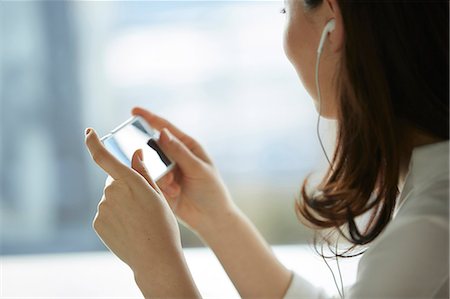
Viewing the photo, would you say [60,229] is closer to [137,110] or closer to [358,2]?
[137,110]

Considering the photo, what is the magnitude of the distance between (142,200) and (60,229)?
3.53ft

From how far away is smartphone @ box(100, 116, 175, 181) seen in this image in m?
0.89

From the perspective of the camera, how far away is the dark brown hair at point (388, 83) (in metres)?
0.67

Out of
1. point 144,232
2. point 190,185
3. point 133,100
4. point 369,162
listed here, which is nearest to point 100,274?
point 133,100

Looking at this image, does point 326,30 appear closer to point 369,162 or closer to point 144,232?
point 369,162

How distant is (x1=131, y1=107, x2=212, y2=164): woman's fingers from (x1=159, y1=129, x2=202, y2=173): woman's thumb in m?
0.02

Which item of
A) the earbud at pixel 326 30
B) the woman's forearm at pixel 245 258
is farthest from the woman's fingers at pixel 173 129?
the earbud at pixel 326 30

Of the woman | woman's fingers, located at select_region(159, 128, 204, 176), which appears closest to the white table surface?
woman's fingers, located at select_region(159, 128, 204, 176)

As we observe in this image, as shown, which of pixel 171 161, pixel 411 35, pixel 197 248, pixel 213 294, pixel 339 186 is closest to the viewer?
pixel 411 35

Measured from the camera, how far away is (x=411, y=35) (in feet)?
2.18

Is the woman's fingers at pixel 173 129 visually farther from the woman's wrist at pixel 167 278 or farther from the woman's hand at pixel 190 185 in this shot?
the woman's wrist at pixel 167 278

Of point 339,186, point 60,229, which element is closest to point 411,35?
point 339,186

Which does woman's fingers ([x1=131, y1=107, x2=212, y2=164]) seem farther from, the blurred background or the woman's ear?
the blurred background

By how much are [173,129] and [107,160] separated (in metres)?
0.28
